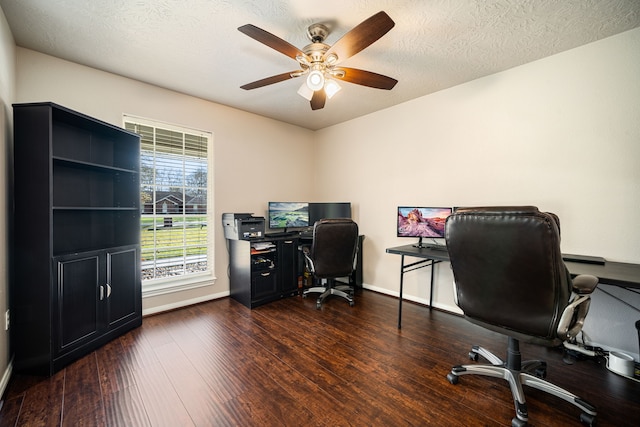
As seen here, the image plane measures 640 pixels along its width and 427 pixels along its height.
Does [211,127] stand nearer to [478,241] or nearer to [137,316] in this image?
[137,316]

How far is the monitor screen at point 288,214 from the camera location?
152 inches

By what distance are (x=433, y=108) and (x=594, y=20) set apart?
1421 millimetres

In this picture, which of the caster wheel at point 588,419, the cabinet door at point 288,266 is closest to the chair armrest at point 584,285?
the caster wheel at point 588,419

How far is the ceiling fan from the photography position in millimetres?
1584

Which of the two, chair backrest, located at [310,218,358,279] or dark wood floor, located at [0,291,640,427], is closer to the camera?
dark wood floor, located at [0,291,640,427]

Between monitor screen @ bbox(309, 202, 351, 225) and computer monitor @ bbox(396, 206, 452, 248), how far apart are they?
0.93 metres

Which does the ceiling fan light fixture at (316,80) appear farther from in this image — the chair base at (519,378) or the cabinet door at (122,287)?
the cabinet door at (122,287)

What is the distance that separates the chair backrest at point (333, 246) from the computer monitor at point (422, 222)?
0.58 m

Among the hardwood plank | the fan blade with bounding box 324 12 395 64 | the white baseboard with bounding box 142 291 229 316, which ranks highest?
the fan blade with bounding box 324 12 395 64

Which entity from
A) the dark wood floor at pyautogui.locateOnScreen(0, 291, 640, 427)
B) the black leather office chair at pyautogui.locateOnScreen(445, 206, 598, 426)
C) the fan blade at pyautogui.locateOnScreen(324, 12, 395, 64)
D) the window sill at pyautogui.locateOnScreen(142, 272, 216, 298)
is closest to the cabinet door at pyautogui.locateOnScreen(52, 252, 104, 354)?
the dark wood floor at pyautogui.locateOnScreen(0, 291, 640, 427)

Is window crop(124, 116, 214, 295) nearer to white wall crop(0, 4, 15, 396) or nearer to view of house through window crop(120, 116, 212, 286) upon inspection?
view of house through window crop(120, 116, 212, 286)

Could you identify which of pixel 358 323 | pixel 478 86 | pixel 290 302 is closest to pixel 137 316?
pixel 290 302

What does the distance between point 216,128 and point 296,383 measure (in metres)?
3.12

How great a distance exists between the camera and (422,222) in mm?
2980
